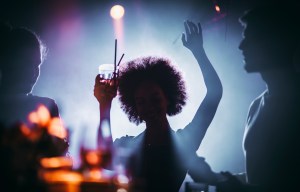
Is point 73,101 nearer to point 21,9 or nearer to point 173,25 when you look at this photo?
point 21,9

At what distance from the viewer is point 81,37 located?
6.12 metres

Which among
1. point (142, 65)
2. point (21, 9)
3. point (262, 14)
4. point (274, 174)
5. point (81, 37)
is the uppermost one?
point (21, 9)

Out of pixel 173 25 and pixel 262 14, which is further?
pixel 173 25

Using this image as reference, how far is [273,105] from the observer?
3051 millimetres

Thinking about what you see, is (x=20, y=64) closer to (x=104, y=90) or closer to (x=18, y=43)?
(x=18, y=43)

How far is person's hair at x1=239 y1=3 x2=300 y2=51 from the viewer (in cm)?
324

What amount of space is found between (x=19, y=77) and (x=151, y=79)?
1443 millimetres

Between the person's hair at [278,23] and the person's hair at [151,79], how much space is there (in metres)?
1.03

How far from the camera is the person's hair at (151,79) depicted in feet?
12.3

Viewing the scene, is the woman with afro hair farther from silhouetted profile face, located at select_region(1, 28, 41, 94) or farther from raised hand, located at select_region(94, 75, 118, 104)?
silhouetted profile face, located at select_region(1, 28, 41, 94)

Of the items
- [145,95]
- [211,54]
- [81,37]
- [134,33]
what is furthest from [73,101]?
[145,95]

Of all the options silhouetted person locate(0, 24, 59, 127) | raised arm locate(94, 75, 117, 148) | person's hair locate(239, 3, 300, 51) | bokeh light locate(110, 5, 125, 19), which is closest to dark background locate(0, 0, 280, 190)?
bokeh light locate(110, 5, 125, 19)

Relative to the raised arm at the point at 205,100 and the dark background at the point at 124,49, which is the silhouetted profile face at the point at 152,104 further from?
the dark background at the point at 124,49

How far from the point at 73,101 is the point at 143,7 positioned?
2123mm
